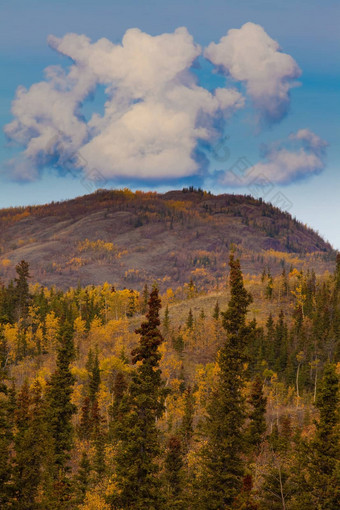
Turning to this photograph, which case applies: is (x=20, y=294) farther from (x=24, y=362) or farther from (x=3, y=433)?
(x=3, y=433)

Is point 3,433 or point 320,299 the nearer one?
point 3,433

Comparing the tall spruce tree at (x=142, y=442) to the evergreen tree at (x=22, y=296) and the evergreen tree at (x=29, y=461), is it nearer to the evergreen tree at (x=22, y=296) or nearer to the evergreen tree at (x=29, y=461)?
the evergreen tree at (x=29, y=461)

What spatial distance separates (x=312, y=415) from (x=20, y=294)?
79367mm

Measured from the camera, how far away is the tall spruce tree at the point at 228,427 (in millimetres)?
29875

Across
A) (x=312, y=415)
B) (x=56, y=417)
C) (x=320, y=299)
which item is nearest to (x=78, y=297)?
(x=320, y=299)

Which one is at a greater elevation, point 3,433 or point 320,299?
point 320,299

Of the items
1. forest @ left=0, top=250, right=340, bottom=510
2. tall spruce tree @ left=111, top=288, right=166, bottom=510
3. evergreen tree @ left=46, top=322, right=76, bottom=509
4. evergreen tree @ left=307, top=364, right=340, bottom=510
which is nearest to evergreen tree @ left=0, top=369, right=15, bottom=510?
forest @ left=0, top=250, right=340, bottom=510

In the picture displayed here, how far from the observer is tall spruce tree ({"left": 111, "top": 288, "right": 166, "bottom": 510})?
24.7 metres

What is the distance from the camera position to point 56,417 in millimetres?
40906

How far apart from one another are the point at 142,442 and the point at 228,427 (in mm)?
8657

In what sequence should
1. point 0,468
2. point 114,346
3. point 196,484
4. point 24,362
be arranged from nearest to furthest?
1. point 0,468
2. point 196,484
3. point 24,362
4. point 114,346

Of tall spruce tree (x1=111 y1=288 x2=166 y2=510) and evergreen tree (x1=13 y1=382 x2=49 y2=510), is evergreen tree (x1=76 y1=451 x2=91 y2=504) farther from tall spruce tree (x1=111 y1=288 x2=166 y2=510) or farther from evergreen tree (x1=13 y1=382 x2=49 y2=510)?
tall spruce tree (x1=111 y1=288 x2=166 y2=510)

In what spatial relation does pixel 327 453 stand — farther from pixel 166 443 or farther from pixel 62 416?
pixel 166 443

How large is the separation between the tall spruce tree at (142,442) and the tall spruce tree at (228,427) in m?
6.34
